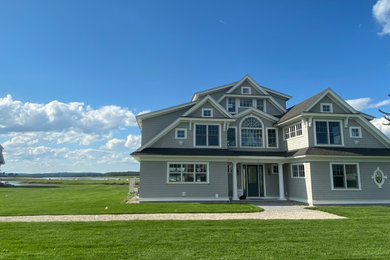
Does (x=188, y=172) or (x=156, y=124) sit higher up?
(x=156, y=124)

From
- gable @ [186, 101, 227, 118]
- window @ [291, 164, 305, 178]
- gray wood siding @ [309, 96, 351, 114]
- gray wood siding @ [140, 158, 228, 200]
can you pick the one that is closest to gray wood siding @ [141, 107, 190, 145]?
gable @ [186, 101, 227, 118]

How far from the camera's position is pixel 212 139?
57.7 ft

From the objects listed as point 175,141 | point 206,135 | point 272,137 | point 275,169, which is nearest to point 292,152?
point 275,169

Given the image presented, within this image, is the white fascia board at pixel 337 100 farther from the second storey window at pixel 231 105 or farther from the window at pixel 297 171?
the second storey window at pixel 231 105

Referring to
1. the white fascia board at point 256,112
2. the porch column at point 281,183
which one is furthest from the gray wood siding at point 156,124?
the porch column at point 281,183

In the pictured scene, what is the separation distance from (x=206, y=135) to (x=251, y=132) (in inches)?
144

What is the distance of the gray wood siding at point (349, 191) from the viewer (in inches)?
611

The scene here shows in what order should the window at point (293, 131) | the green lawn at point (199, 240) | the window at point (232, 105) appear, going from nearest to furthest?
the green lawn at point (199, 240), the window at point (293, 131), the window at point (232, 105)

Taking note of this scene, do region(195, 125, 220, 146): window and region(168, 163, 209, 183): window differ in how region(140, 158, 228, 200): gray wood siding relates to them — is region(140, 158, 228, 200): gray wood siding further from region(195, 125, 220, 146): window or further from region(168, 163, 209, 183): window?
region(195, 125, 220, 146): window

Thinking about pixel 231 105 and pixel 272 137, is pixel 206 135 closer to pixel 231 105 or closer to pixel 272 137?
pixel 231 105

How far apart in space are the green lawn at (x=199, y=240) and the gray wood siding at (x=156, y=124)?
32.4 ft

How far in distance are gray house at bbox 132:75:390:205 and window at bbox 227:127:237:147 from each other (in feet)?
0.23

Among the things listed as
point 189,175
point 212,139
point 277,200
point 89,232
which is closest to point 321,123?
point 277,200

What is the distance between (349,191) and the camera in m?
15.8
